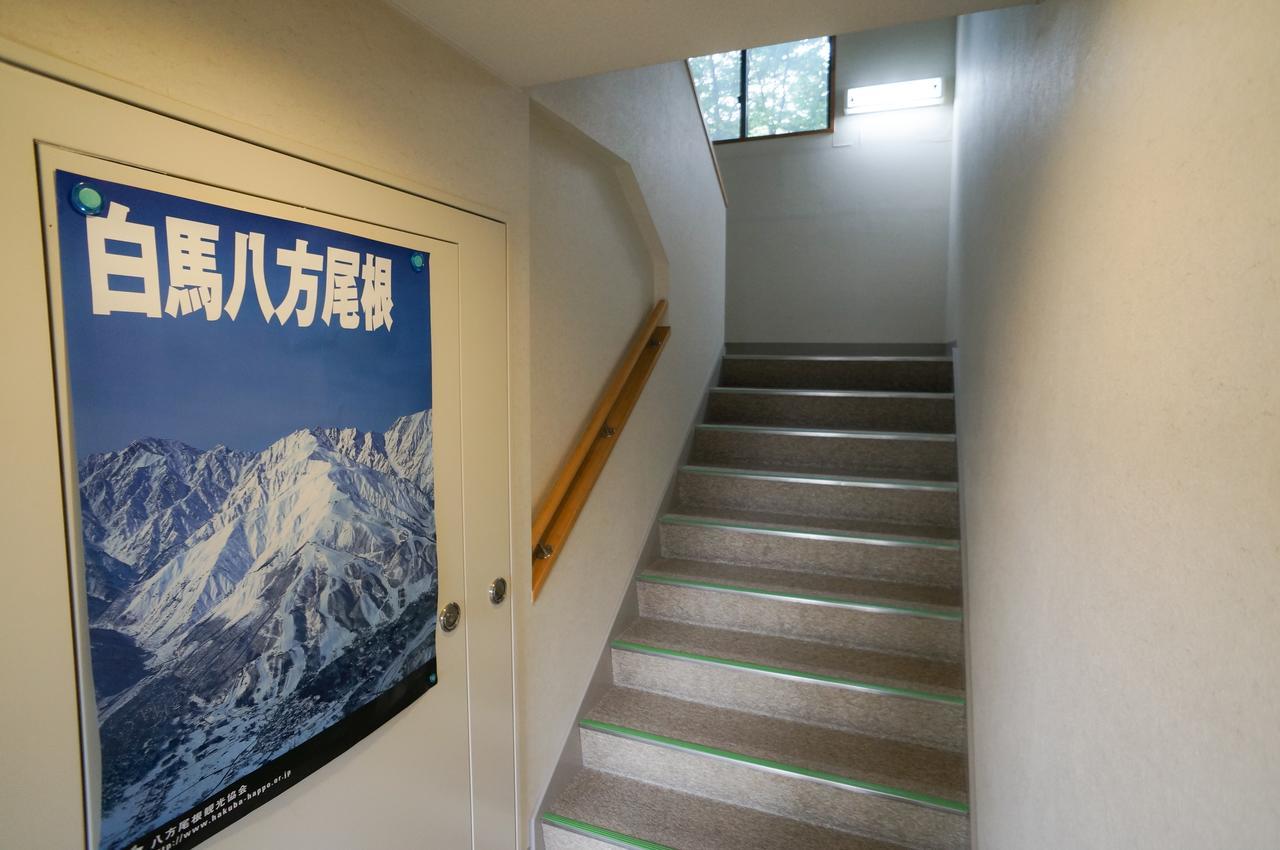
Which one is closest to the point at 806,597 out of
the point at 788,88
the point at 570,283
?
the point at 570,283

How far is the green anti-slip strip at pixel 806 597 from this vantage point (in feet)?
7.52

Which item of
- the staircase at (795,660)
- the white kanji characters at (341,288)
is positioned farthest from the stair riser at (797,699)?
the white kanji characters at (341,288)

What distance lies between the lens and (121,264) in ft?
2.75

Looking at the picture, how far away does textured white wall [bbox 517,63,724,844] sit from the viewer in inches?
75.9

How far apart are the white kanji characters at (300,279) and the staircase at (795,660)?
1652 millimetres

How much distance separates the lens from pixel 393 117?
1268 mm

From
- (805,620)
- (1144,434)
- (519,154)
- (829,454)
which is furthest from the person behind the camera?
(829,454)

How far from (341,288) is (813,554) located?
Answer: 6.88 ft

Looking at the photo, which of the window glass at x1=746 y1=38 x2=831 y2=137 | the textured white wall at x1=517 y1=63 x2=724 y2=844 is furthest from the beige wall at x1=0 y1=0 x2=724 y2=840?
the window glass at x1=746 y1=38 x2=831 y2=137

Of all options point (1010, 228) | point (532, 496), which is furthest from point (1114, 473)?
point (532, 496)

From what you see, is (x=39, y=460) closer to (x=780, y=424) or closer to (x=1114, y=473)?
(x=1114, y=473)

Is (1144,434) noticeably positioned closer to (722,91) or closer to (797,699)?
(797,699)

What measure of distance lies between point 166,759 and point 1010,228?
1934mm

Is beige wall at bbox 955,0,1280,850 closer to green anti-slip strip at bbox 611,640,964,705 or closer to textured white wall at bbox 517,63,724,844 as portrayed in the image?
green anti-slip strip at bbox 611,640,964,705
